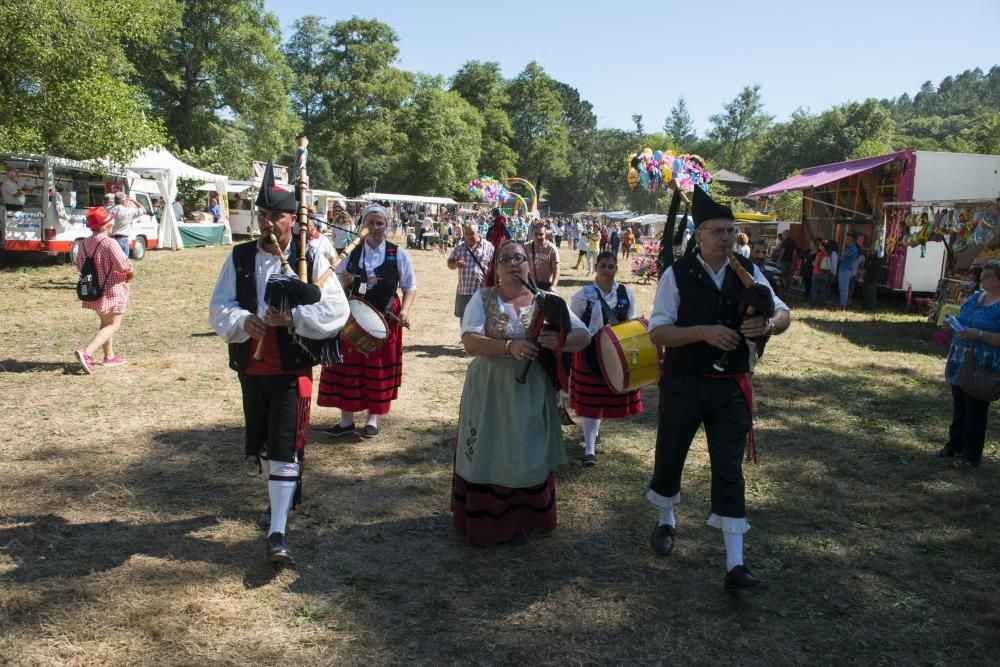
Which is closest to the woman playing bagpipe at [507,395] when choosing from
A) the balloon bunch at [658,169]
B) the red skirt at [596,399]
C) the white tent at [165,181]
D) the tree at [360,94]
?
the red skirt at [596,399]

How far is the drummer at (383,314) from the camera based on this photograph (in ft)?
20.5

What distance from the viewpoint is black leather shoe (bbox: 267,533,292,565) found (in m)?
3.90

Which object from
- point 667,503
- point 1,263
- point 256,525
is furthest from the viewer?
point 1,263

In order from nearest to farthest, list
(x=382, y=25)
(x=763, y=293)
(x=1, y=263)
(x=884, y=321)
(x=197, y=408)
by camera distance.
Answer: (x=763, y=293), (x=197, y=408), (x=884, y=321), (x=1, y=263), (x=382, y=25)

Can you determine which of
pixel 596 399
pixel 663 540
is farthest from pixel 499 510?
pixel 596 399

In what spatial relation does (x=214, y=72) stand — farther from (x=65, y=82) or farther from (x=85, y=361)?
(x=85, y=361)

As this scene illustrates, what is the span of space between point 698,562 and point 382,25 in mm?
55493

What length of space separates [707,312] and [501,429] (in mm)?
1324

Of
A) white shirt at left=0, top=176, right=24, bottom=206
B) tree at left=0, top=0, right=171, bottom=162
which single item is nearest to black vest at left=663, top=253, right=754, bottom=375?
tree at left=0, top=0, right=171, bottom=162

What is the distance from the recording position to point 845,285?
17.1 metres

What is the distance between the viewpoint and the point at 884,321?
15.1 m

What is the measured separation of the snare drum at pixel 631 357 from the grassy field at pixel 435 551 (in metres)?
0.94

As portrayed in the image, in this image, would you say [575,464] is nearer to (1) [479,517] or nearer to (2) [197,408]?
(1) [479,517]

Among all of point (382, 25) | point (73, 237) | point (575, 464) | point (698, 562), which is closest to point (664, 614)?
point (698, 562)
